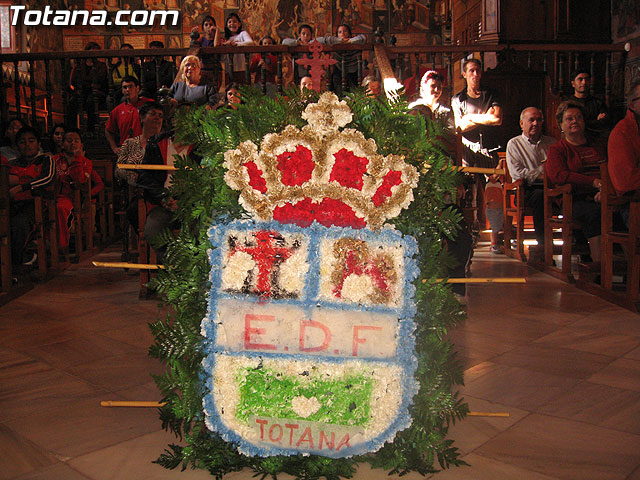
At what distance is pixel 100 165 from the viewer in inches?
305

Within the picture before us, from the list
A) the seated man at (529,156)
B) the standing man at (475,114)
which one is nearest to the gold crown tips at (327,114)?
the seated man at (529,156)

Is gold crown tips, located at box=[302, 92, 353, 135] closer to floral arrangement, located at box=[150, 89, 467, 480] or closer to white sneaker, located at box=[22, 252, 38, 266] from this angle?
floral arrangement, located at box=[150, 89, 467, 480]

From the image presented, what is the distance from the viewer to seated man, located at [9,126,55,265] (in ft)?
16.1

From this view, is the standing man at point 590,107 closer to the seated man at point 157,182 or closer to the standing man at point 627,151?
the standing man at point 627,151

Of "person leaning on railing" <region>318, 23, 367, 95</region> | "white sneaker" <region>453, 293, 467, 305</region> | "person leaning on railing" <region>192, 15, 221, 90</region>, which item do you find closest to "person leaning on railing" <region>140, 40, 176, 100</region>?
"person leaning on railing" <region>192, 15, 221, 90</region>

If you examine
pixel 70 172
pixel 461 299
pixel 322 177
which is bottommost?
pixel 461 299

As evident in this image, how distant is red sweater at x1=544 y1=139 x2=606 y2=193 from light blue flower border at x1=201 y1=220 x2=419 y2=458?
3703 mm

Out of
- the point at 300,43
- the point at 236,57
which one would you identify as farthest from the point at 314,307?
the point at 236,57

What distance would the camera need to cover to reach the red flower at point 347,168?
168 centimetres

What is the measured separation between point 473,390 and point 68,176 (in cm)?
492

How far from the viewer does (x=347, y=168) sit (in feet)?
5.52

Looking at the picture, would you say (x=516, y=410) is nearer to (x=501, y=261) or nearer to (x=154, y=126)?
(x=154, y=126)

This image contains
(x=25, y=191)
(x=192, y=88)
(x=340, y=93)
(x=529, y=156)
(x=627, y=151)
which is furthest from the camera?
(x=192, y=88)

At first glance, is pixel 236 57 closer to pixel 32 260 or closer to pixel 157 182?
pixel 32 260
